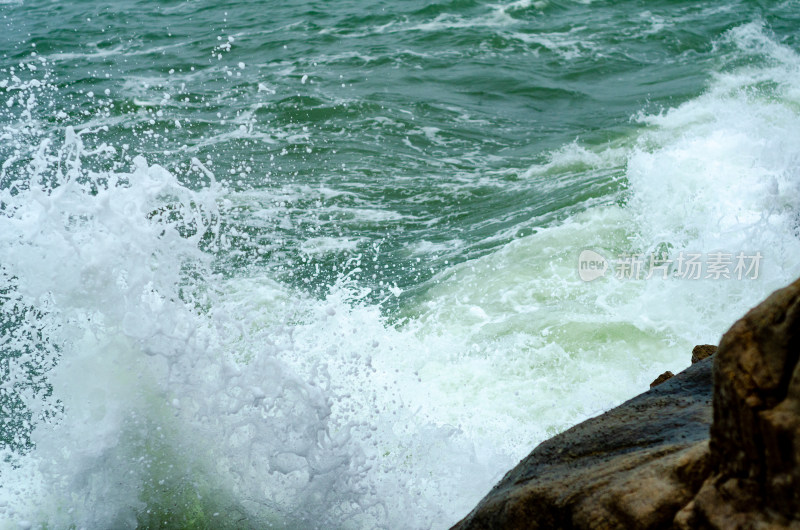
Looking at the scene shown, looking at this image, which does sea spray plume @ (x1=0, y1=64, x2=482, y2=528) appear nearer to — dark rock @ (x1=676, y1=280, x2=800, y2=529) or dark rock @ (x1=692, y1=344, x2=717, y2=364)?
dark rock @ (x1=692, y1=344, x2=717, y2=364)

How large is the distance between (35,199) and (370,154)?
5.32 meters

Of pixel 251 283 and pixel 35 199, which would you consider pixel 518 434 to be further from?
pixel 35 199

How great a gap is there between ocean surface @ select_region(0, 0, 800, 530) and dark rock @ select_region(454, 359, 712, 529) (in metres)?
1.66

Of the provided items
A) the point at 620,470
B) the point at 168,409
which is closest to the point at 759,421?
the point at 620,470

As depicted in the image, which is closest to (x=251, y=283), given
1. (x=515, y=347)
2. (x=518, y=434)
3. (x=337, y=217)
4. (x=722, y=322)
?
(x=337, y=217)

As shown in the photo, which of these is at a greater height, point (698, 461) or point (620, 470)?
point (698, 461)

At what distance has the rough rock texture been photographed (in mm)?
1709

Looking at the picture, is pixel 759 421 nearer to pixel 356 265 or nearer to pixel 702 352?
pixel 702 352

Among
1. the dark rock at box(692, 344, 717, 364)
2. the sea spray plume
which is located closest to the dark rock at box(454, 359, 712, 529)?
the dark rock at box(692, 344, 717, 364)

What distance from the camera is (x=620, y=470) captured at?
2.39m

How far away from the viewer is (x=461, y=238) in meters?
7.81

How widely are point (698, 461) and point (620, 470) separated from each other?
38 cm

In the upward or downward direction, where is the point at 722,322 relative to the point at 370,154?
downward

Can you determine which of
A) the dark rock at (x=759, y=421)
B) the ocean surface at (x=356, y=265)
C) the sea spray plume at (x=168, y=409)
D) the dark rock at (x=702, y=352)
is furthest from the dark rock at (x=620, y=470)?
the ocean surface at (x=356, y=265)
